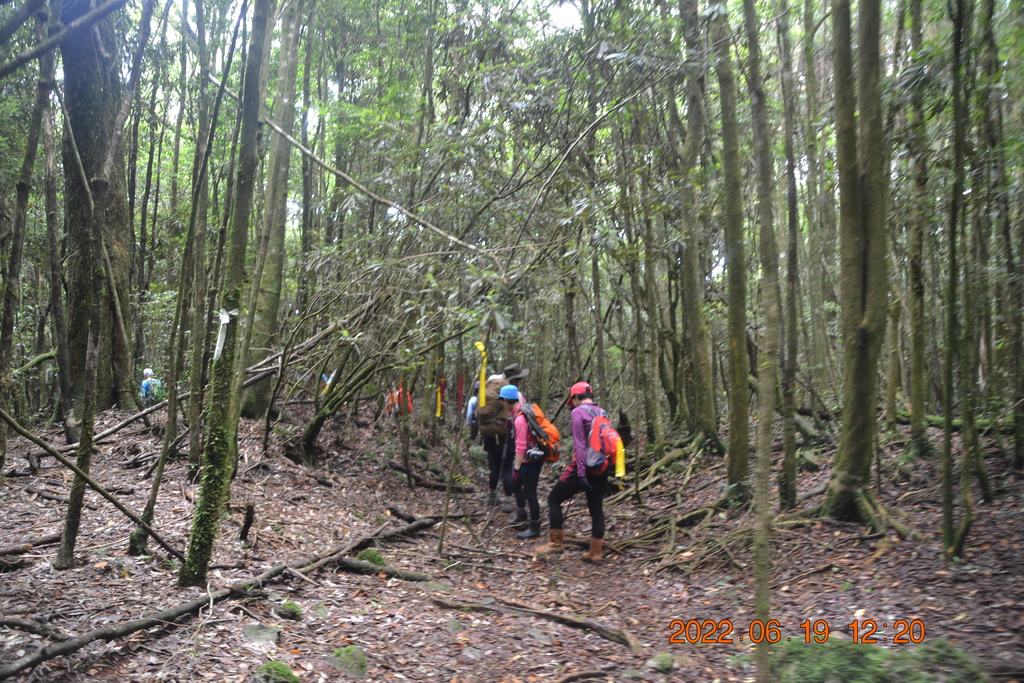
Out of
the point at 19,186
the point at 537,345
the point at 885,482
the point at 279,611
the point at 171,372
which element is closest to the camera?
the point at 19,186

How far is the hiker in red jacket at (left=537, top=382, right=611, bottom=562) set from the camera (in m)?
7.35

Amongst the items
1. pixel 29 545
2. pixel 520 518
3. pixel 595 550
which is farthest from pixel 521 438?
pixel 29 545

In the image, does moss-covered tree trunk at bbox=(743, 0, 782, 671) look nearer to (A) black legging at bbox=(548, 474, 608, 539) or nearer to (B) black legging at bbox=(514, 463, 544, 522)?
(A) black legging at bbox=(548, 474, 608, 539)

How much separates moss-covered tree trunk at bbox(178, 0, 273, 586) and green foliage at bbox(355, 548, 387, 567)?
6.45 feet

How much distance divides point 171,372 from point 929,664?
5.77 m

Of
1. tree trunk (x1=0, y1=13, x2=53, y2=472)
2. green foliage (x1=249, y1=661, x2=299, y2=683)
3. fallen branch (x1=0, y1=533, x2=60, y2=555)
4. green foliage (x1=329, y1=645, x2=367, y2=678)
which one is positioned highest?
tree trunk (x1=0, y1=13, x2=53, y2=472)

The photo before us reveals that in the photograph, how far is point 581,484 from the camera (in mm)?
7402

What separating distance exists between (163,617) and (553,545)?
4.45 meters

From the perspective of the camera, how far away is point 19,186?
15.1ft

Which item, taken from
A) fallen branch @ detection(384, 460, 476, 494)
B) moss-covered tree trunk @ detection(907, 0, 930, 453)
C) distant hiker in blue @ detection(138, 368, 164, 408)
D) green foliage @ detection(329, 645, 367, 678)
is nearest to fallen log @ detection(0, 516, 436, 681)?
green foliage @ detection(329, 645, 367, 678)

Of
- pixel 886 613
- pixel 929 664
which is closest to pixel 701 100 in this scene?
pixel 886 613

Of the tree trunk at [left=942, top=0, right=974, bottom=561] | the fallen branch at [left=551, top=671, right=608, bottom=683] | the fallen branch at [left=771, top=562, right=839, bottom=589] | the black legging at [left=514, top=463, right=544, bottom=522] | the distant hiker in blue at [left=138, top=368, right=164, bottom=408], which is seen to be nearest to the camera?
the fallen branch at [left=551, top=671, right=608, bottom=683]

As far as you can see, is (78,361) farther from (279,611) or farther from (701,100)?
(701,100)

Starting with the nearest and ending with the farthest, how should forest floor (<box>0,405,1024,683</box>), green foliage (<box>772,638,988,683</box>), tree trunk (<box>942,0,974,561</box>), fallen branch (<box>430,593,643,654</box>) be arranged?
1. green foliage (<box>772,638,988,683</box>)
2. forest floor (<box>0,405,1024,683</box>)
3. tree trunk (<box>942,0,974,561</box>)
4. fallen branch (<box>430,593,643,654</box>)
